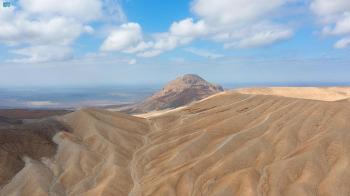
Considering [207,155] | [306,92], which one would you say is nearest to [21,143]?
[207,155]

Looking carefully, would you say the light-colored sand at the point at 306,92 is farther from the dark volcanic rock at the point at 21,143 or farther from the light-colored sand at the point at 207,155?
the dark volcanic rock at the point at 21,143

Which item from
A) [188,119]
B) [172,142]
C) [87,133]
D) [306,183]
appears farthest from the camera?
[188,119]

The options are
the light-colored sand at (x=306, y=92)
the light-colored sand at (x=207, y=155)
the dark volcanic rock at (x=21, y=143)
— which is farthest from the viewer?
the light-colored sand at (x=306, y=92)

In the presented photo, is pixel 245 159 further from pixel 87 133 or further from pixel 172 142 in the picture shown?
pixel 87 133

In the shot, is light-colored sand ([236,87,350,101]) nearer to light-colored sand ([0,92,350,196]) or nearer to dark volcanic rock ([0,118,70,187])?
light-colored sand ([0,92,350,196])

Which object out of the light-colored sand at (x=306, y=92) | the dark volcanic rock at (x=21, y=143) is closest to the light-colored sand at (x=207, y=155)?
the dark volcanic rock at (x=21, y=143)

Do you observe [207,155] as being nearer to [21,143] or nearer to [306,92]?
[21,143]

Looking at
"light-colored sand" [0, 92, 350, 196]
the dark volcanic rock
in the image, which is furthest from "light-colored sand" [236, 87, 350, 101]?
the dark volcanic rock

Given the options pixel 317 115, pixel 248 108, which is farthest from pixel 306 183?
pixel 248 108
